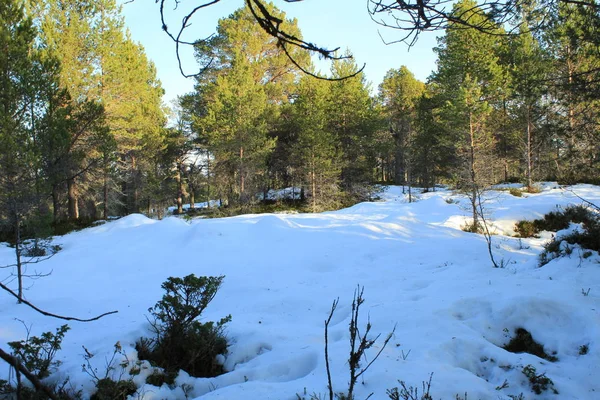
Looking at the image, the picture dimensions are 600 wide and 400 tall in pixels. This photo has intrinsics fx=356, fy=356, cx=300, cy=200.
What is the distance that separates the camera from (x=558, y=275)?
5621 millimetres

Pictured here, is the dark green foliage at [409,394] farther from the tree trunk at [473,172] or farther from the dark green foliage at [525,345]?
the tree trunk at [473,172]

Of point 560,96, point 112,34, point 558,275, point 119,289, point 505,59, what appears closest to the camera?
point 558,275

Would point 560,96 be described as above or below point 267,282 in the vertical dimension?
above

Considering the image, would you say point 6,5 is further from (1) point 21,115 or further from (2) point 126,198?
(2) point 126,198

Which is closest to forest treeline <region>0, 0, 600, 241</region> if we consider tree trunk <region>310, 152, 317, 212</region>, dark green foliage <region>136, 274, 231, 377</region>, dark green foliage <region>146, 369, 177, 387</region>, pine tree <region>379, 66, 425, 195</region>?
tree trunk <region>310, 152, 317, 212</region>

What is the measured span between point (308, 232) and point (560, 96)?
753 cm

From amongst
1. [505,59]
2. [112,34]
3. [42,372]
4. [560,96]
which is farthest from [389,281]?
[505,59]

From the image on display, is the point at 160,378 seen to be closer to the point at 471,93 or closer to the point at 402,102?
the point at 471,93

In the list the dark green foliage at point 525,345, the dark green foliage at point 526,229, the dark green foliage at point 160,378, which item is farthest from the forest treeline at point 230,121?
the dark green foliage at point 160,378

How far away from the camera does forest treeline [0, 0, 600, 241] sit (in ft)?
38.0

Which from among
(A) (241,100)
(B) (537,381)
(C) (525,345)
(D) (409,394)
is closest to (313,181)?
(A) (241,100)

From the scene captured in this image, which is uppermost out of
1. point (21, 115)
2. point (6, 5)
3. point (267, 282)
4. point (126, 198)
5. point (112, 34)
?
point (112, 34)

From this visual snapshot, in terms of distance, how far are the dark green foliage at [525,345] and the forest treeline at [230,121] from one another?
11.6 feet

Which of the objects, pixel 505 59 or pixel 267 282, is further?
pixel 505 59
